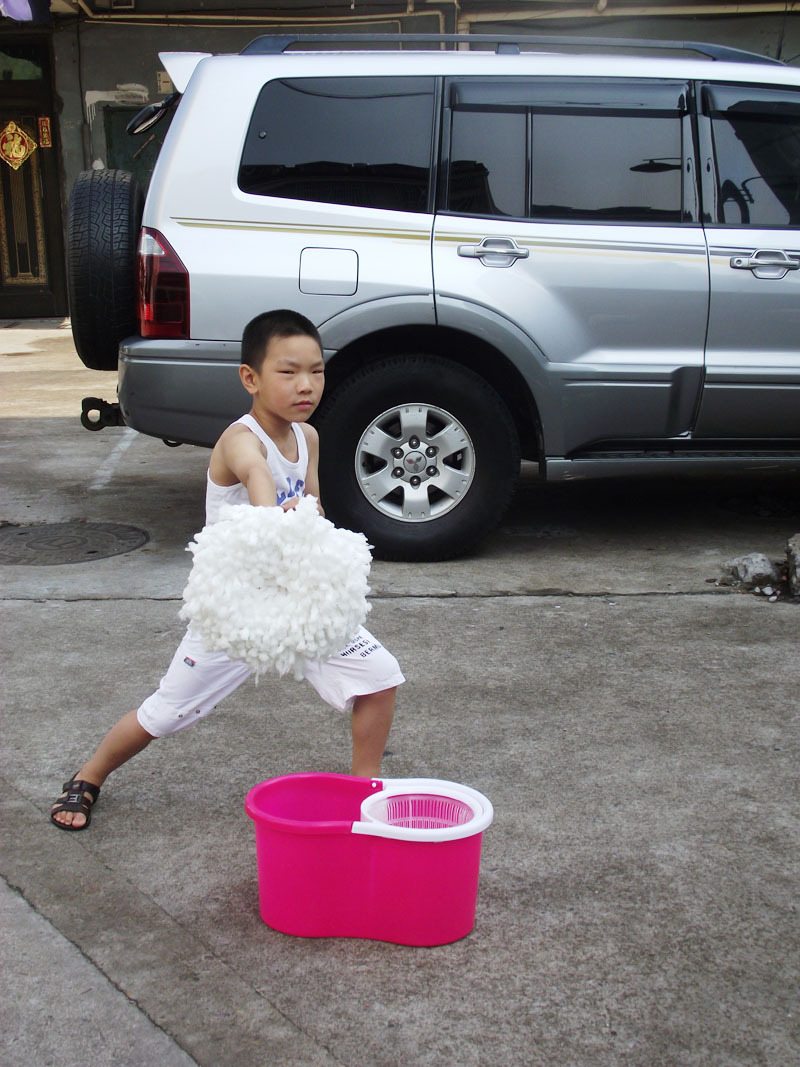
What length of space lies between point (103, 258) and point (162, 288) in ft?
1.34

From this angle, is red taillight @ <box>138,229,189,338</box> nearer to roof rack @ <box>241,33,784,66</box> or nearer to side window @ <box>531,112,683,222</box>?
roof rack @ <box>241,33,784,66</box>

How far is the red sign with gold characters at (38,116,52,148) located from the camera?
15.5 meters

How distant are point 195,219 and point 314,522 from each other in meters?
2.94

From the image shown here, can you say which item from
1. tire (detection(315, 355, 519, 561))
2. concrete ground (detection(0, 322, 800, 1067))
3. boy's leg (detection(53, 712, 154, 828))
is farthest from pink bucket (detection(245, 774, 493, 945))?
tire (detection(315, 355, 519, 561))

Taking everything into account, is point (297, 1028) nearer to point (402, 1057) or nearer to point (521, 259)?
point (402, 1057)

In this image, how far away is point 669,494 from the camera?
675 cm

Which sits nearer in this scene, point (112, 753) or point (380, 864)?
point (380, 864)

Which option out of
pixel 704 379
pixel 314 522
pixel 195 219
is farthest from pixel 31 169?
pixel 314 522

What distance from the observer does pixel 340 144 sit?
5.05 meters

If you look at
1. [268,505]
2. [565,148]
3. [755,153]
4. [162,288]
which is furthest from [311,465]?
[755,153]

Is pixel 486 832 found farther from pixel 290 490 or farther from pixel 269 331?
pixel 269 331

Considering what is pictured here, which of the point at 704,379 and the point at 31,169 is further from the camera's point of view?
the point at 31,169

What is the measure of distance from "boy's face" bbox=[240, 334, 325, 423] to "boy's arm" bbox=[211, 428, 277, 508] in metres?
0.11

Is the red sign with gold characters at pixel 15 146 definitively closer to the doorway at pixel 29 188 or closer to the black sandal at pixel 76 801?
the doorway at pixel 29 188
